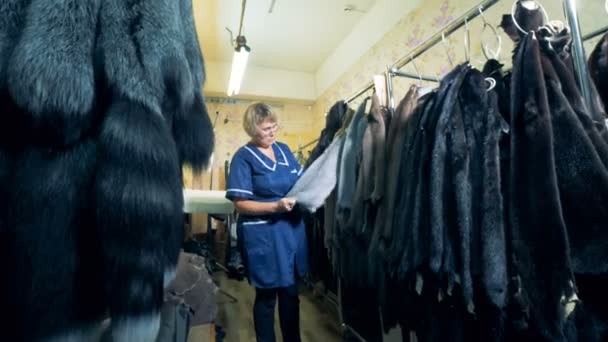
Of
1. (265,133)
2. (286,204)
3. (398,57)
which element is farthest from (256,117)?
(398,57)

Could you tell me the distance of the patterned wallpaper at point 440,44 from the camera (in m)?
1.16

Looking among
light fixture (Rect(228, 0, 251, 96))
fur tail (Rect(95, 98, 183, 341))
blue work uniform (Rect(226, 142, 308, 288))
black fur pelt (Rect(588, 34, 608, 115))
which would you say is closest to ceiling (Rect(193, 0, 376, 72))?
light fixture (Rect(228, 0, 251, 96))

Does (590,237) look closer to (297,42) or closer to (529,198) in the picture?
(529,198)

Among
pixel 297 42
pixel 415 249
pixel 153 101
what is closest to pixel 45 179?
pixel 153 101

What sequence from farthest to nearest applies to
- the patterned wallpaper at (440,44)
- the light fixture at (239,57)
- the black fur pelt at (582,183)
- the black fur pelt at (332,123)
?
the light fixture at (239,57) → the black fur pelt at (332,123) → the patterned wallpaper at (440,44) → the black fur pelt at (582,183)

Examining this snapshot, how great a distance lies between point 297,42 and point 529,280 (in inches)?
132

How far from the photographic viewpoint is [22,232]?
1.28 feet

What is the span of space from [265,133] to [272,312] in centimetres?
84

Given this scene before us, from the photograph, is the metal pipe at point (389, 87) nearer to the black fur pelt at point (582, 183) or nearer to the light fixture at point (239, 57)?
the black fur pelt at point (582, 183)

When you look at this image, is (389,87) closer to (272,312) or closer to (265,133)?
(265,133)

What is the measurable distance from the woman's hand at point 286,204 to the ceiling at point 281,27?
2209 millimetres

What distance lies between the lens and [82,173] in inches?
16.5

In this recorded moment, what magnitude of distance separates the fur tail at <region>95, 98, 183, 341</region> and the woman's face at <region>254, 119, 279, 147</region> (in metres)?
0.90

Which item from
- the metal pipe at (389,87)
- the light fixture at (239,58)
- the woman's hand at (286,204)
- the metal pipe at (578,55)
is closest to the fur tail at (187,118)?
the woman's hand at (286,204)
